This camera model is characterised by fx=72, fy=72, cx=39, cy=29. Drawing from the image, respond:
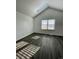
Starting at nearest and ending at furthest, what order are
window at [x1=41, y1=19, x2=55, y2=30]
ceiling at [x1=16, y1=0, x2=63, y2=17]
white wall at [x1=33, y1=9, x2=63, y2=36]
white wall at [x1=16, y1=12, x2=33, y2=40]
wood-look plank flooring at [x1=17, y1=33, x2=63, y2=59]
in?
wood-look plank flooring at [x1=17, y1=33, x2=63, y2=59] → ceiling at [x1=16, y1=0, x2=63, y2=17] → white wall at [x1=16, y1=12, x2=33, y2=40] → white wall at [x1=33, y1=9, x2=63, y2=36] → window at [x1=41, y1=19, x2=55, y2=30]

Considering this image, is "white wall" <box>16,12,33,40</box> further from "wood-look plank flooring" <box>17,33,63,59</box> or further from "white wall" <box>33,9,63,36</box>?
"white wall" <box>33,9,63,36</box>

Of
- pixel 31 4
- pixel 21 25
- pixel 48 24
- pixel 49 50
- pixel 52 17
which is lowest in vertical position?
pixel 49 50

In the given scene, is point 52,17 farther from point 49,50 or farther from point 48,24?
point 49,50

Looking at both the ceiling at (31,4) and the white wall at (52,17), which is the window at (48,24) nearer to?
the white wall at (52,17)

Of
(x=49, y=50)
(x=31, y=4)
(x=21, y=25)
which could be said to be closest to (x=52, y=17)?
(x=31, y=4)

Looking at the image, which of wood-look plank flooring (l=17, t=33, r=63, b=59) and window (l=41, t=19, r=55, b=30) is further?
window (l=41, t=19, r=55, b=30)

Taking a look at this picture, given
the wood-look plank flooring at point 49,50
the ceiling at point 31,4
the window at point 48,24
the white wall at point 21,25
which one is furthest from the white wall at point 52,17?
the wood-look plank flooring at point 49,50

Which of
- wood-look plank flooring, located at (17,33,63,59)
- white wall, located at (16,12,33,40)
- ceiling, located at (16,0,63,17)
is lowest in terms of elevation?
wood-look plank flooring, located at (17,33,63,59)

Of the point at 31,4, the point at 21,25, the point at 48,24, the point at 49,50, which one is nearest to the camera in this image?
the point at 49,50

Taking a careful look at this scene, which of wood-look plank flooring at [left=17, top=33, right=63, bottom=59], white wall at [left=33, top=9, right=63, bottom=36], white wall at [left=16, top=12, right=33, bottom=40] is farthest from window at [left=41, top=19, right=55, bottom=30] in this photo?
wood-look plank flooring at [left=17, top=33, right=63, bottom=59]

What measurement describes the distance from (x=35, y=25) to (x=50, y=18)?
77.3 inches
